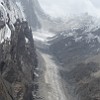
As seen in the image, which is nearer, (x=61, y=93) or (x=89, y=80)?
(x=61, y=93)

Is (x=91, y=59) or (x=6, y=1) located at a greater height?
(x=6, y=1)

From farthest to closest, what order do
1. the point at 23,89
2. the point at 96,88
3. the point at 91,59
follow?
the point at 91,59
the point at 96,88
the point at 23,89

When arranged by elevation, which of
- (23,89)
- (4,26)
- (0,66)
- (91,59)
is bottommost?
(91,59)

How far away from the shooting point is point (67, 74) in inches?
6777

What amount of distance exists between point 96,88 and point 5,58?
46.3 m

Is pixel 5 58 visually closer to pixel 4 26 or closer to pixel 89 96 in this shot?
pixel 4 26

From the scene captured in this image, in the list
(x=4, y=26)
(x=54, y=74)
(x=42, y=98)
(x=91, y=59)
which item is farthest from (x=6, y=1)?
(x=91, y=59)

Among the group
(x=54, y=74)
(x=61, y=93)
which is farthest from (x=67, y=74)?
(x=61, y=93)

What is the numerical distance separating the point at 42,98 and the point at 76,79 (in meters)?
32.0

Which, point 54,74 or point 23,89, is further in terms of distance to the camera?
point 54,74

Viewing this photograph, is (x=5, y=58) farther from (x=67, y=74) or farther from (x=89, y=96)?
(x=67, y=74)

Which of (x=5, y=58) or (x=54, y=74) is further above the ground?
(x=5, y=58)

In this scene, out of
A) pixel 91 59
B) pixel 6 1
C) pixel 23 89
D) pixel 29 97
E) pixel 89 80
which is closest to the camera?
pixel 23 89

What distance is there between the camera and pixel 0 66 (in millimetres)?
93438
